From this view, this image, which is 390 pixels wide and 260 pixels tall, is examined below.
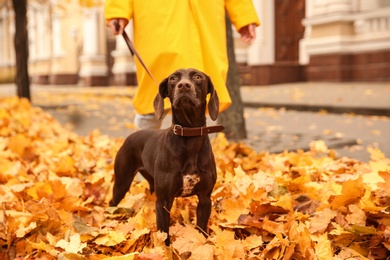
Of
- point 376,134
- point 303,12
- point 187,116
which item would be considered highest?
point 303,12

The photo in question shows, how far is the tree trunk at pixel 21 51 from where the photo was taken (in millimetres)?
11984

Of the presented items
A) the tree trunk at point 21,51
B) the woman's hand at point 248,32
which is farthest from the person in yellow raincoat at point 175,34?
the tree trunk at point 21,51

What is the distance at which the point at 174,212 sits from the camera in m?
2.92

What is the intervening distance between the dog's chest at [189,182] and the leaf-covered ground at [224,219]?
18 cm

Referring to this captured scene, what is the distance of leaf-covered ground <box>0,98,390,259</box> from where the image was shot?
91.0 inches

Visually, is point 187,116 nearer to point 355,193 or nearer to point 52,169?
point 355,193

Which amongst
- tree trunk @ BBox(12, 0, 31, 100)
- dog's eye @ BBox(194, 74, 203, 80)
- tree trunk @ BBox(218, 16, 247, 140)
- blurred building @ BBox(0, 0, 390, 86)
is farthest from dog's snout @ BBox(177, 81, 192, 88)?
blurred building @ BBox(0, 0, 390, 86)

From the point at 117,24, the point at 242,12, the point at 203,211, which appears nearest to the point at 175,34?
the point at 117,24

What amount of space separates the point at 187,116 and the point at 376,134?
188 inches

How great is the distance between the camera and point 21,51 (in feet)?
39.4

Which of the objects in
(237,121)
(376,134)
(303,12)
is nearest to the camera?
(237,121)

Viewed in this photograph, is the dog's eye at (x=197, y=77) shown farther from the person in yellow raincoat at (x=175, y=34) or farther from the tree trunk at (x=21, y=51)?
the tree trunk at (x=21, y=51)

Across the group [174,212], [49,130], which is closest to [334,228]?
[174,212]

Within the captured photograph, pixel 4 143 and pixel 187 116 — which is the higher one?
pixel 187 116
